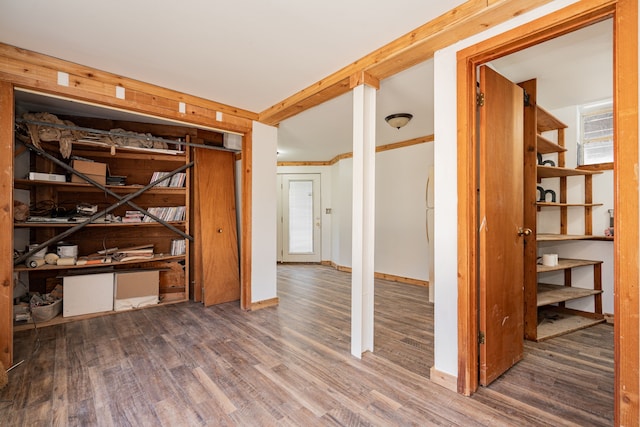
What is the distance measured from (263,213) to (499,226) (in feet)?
8.48

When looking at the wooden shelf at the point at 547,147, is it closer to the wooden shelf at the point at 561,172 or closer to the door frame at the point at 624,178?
the wooden shelf at the point at 561,172

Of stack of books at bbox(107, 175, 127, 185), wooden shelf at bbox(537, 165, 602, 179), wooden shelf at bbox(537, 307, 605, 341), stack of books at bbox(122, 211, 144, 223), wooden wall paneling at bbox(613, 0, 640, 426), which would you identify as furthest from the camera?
stack of books at bbox(122, 211, 144, 223)

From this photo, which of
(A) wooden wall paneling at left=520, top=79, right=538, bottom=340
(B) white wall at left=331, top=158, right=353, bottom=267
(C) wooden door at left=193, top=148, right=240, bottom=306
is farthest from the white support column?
(B) white wall at left=331, top=158, right=353, bottom=267

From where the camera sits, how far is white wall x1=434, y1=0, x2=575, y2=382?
75.3 inches

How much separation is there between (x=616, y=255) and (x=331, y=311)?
2.72 metres

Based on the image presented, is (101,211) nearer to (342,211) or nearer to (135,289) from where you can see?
(135,289)

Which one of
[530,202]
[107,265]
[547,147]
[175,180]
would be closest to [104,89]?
[175,180]

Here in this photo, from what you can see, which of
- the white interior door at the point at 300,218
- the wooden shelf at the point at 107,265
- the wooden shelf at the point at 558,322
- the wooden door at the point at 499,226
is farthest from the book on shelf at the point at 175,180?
the wooden shelf at the point at 558,322

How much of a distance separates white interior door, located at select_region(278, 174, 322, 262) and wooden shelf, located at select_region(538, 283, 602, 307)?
4.38 metres

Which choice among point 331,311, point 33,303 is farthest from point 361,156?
point 33,303

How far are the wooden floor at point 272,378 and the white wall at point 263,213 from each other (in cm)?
53

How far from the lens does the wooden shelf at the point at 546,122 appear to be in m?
2.97

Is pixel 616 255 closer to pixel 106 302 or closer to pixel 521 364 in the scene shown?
pixel 521 364

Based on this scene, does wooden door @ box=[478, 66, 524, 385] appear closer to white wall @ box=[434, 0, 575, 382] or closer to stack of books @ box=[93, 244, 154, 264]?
white wall @ box=[434, 0, 575, 382]
